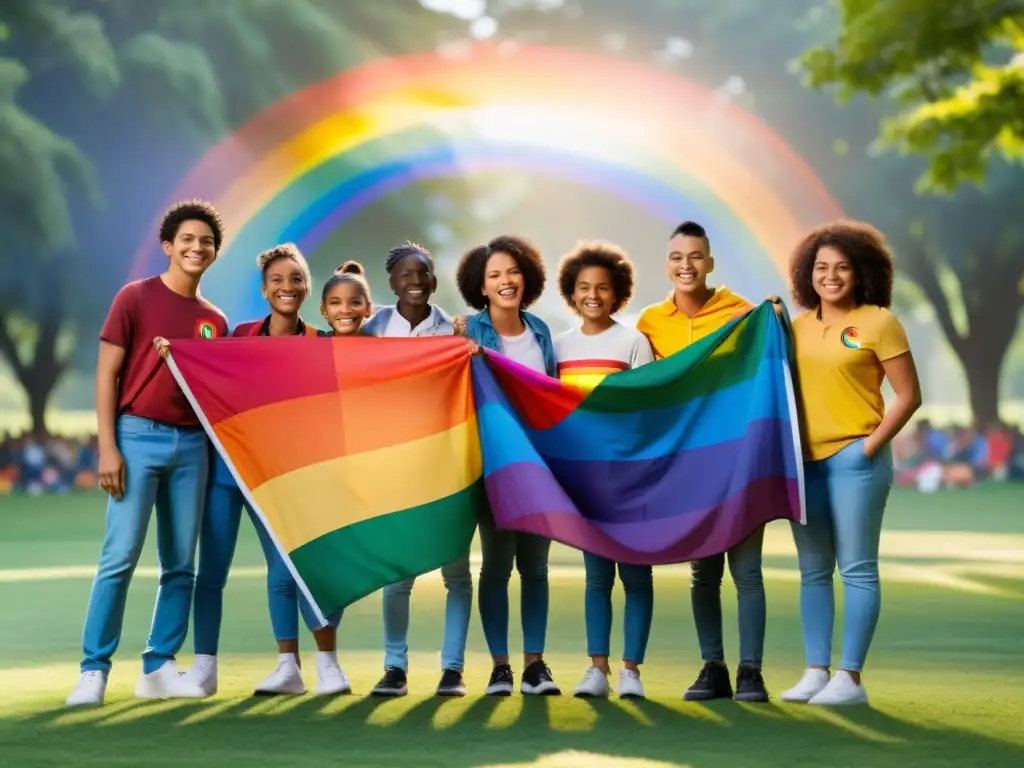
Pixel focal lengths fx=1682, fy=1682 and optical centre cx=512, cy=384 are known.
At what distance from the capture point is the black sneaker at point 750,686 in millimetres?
7223

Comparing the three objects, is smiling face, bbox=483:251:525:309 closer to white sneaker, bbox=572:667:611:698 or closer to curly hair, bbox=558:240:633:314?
curly hair, bbox=558:240:633:314

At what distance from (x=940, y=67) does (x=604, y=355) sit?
11.0 m

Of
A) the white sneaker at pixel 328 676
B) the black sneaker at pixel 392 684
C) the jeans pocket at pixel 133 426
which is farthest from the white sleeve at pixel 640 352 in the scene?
the jeans pocket at pixel 133 426

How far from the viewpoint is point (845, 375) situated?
7.11 m

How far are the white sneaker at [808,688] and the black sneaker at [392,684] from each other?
166cm

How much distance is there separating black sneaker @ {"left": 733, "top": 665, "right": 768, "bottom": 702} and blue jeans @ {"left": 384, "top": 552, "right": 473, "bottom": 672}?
1208mm

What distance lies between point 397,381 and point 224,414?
0.78 m

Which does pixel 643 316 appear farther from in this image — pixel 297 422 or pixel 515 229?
pixel 515 229

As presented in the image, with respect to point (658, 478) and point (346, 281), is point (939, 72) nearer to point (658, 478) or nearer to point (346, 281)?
point (658, 478)

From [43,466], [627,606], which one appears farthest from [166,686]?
[43,466]

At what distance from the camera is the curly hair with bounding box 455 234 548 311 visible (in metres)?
7.52

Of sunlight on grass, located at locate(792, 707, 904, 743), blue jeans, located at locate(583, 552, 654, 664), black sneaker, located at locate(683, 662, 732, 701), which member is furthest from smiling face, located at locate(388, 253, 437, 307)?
sunlight on grass, located at locate(792, 707, 904, 743)

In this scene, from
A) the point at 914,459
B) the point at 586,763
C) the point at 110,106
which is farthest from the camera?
A: the point at 914,459

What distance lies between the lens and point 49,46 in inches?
1176
